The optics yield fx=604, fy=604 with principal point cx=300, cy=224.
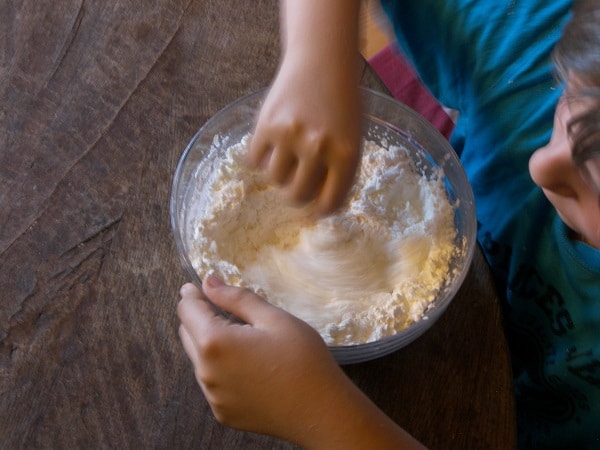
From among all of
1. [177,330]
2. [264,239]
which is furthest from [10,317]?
[264,239]

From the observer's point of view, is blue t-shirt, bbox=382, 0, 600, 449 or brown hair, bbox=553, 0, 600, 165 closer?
brown hair, bbox=553, 0, 600, 165

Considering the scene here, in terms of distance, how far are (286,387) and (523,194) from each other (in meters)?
0.43

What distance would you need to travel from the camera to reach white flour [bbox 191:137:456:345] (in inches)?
24.2

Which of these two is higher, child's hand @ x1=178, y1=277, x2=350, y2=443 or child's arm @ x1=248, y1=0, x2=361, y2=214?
child's arm @ x1=248, y1=0, x2=361, y2=214

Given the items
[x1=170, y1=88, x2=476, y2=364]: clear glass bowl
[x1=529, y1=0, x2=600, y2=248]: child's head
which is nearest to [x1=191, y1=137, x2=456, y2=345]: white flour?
[x1=170, y1=88, x2=476, y2=364]: clear glass bowl

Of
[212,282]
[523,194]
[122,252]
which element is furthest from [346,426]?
[523,194]

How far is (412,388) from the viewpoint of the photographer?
589 millimetres

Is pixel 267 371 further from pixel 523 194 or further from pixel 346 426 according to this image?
pixel 523 194

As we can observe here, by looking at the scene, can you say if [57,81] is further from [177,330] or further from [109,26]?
[177,330]

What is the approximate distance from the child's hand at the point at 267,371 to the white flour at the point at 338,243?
0.29ft

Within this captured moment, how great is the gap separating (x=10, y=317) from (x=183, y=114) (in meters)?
0.28

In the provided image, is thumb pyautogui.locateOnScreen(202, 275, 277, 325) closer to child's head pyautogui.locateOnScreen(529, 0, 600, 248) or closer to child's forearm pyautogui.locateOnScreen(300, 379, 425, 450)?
child's forearm pyautogui.locateOnScreen(300, 379, 425, 450)

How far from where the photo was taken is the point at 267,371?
0.50 meters

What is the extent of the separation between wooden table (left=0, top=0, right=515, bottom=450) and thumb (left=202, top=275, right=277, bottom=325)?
0.09 metres
